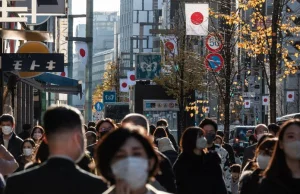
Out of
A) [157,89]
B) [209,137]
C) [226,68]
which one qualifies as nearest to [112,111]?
[157,89]

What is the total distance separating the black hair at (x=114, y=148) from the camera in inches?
221

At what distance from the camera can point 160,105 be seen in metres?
48.0

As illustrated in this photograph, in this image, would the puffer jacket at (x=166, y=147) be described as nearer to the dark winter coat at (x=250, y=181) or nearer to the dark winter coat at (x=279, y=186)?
the dark winter coat at (x=250, y=181)

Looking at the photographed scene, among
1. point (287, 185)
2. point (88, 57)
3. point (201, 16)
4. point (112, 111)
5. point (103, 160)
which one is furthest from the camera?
point (112, 111)

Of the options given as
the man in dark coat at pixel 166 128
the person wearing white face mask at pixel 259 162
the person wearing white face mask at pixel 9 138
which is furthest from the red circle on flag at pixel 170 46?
the person wearing white face mask at pixel 259 162

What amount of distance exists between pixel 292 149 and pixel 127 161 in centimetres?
238

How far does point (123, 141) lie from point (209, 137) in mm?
8628

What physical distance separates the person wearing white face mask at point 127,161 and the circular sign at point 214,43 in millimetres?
26246

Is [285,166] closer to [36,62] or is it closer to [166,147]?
[166,147]

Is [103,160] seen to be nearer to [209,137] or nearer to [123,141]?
[123,141]

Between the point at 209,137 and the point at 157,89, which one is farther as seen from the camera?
the point at 157,89

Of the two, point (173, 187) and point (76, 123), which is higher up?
point (76, 123)

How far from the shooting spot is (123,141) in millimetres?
5621

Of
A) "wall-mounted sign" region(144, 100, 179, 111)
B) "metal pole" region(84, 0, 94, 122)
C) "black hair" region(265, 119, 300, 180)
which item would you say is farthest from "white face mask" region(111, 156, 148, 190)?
"wall-mounted sign" region(144, 100, 179, 111)
